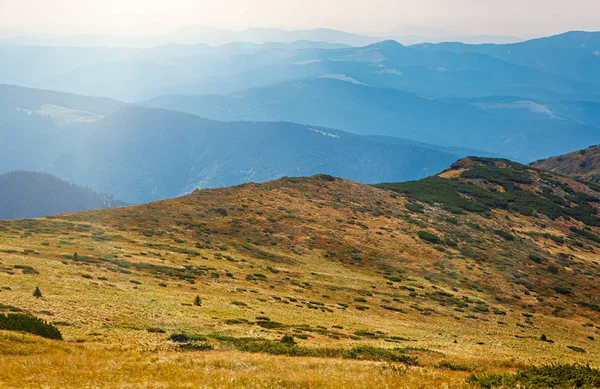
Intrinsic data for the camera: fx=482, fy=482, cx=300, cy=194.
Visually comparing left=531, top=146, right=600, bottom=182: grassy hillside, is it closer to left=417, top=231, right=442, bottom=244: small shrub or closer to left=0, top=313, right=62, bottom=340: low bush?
left=417, top=231, right=442, bottom=244: small shrub

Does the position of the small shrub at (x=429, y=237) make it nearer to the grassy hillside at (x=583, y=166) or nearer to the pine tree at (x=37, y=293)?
the pine tree at (x=37, y=293)

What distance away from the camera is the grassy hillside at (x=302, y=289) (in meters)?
18.6

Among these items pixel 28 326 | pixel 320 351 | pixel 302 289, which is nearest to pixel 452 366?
pixel 320 351

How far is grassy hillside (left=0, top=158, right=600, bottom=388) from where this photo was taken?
→ 18.6m

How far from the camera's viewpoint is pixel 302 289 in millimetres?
43969

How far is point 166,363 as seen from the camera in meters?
18.1

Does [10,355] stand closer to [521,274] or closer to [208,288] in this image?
[208,288]

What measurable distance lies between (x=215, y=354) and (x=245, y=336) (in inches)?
221

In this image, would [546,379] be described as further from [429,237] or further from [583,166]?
[583,166]

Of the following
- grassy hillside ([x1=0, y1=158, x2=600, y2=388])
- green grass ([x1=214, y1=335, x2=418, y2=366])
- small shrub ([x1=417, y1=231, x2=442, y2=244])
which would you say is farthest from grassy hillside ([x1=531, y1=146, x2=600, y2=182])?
green grass ([x1=214, y1=335, x2=418, y2=366])

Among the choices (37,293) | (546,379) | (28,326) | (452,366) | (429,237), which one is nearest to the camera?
(546,379)

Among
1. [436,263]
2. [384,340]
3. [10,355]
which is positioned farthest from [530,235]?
Answer: [10,355]

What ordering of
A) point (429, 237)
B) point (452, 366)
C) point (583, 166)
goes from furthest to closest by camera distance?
point (583, 166) → point (429, 237) → point (452, 366)

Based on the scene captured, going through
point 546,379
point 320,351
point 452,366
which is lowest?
point 320,351
